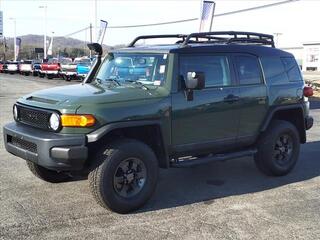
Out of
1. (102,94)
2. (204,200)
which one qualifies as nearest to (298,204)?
(204,200)

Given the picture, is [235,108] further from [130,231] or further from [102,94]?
[130,231]

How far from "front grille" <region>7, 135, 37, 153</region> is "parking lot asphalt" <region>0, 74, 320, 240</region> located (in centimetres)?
67

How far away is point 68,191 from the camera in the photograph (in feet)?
20.4

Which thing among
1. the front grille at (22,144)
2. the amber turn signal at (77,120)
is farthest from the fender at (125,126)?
the front grille at (22,144)

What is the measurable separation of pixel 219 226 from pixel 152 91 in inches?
67.8

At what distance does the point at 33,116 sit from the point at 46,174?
1115mm

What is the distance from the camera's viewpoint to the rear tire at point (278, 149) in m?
7.12

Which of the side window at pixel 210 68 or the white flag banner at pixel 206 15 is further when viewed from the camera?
the white flag banner at pixel 206 15

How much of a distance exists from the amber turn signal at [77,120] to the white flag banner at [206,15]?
16.0 m

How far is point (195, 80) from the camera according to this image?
5711mm

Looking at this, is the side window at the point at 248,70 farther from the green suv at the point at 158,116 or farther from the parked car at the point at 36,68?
the parked car at the point at 36,68

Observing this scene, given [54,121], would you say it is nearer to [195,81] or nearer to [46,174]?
[46,174]

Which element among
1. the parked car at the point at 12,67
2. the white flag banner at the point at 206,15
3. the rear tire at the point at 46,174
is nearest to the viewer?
the rear tire at the point at 46,174

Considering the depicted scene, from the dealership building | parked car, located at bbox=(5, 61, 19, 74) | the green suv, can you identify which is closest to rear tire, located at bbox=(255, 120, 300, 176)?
the green suv
